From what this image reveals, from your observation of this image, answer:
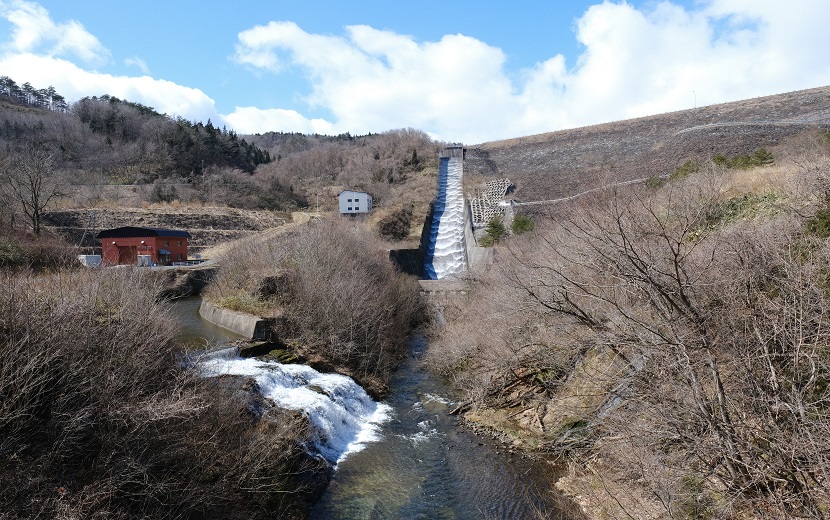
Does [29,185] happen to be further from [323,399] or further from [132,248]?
[323,399]

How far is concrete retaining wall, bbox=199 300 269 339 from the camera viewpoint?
14.0 m

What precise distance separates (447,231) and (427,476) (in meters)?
27.8

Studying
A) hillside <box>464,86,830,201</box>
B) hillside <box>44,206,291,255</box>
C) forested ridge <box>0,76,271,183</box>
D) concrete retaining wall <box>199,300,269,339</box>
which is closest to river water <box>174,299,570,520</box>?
concrete retaining wall <box>199,300,269,339</box>

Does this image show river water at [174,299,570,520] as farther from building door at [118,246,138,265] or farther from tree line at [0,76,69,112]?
tree line at [0,76,69,112]

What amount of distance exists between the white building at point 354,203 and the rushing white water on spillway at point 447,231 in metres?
5.50

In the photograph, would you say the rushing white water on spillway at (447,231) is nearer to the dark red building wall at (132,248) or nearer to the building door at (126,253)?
the dark red building wall at (132,248)

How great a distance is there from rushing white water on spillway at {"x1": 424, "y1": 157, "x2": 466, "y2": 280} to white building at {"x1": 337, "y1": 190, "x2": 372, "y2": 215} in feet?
18.0

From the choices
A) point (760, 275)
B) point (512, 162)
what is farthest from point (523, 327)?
point (512, 162)

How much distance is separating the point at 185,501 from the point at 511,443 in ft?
22.4

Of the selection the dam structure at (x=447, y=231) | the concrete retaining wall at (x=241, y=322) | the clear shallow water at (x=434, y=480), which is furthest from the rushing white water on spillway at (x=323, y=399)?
the dam structure at (x=447, y=231)

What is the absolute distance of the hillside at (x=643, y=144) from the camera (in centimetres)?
2883

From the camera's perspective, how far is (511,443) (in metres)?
10.5

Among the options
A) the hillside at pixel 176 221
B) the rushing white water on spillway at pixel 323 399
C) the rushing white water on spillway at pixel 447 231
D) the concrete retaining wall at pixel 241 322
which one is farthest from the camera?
the hillside at pixel 176 221

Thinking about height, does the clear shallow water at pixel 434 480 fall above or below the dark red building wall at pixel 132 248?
below
